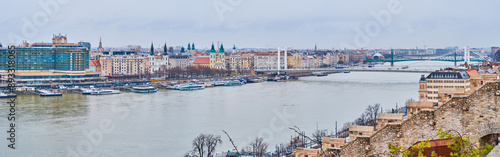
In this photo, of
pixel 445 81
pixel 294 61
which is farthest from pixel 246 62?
pixel 445 81

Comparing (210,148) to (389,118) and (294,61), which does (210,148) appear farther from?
(294,61)

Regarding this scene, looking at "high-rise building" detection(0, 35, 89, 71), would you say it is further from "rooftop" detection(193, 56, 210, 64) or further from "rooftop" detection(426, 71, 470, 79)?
"rooftop" detection(426, 71, 470, 79)

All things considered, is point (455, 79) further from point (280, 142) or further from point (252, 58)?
point (252, 58)

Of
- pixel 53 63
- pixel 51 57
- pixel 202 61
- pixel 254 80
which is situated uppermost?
pixel 51 57

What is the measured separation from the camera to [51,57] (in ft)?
80.7

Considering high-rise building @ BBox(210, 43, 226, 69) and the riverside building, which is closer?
the riverside building

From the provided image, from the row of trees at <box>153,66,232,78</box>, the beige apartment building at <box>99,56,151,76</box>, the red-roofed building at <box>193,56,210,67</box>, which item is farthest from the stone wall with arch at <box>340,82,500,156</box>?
the red-roofed building at <box>193,56,210,67</box>

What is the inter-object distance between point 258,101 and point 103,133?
5.81 m

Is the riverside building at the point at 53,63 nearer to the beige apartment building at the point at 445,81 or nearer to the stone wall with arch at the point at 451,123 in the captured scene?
the beige apartment building at the point at 445,81

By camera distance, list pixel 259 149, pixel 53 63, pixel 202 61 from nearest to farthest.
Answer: pixel 259 149, pixel 53 63, pixel 202 61

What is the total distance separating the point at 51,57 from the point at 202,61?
34.3 ft

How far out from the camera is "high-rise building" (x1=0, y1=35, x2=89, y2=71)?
23.9m

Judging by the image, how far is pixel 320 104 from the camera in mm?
13297

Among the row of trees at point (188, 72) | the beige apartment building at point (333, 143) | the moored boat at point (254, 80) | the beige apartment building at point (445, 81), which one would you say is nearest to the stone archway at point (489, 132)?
the beige apartment building at point (333, 143)
